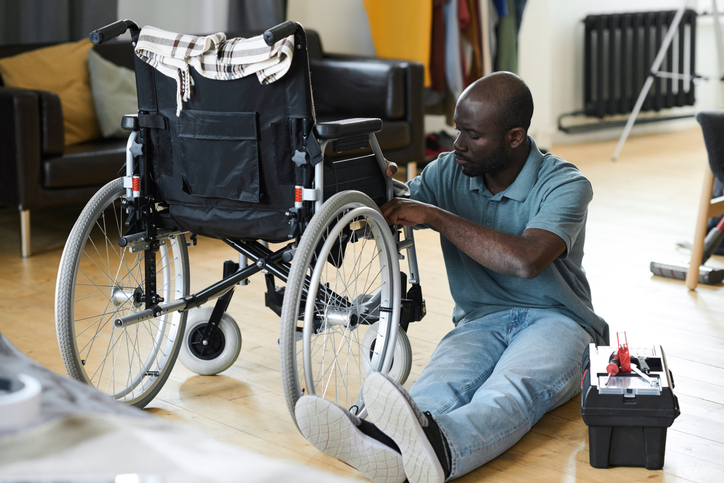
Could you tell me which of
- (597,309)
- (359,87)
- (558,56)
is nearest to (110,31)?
(597,309)

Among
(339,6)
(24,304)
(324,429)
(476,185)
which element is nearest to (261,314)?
(24,304)

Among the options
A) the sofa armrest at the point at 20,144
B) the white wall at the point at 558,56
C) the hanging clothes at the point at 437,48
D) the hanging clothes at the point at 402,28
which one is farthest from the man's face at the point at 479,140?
the white wall at the point at 558,56

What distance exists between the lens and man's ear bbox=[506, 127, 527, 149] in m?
1.82

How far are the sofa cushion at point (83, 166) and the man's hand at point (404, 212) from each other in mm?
1634

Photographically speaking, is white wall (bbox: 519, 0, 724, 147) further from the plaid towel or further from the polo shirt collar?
the plaid towel

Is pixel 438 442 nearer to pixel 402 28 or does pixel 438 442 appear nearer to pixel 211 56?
pixel 211 56

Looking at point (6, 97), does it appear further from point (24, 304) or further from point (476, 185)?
point (476, 185)

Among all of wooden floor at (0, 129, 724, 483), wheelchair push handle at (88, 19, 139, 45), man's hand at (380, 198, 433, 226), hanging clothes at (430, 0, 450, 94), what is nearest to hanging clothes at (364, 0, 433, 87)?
hanging clothes at (430, 0, 450, 94)

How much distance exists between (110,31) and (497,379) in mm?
1018

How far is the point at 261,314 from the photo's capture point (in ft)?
8.38

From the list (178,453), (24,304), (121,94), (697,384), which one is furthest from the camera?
(121,94)

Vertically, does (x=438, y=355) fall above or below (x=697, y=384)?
above

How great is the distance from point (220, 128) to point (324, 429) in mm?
605

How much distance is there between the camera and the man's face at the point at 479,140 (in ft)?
5.90
